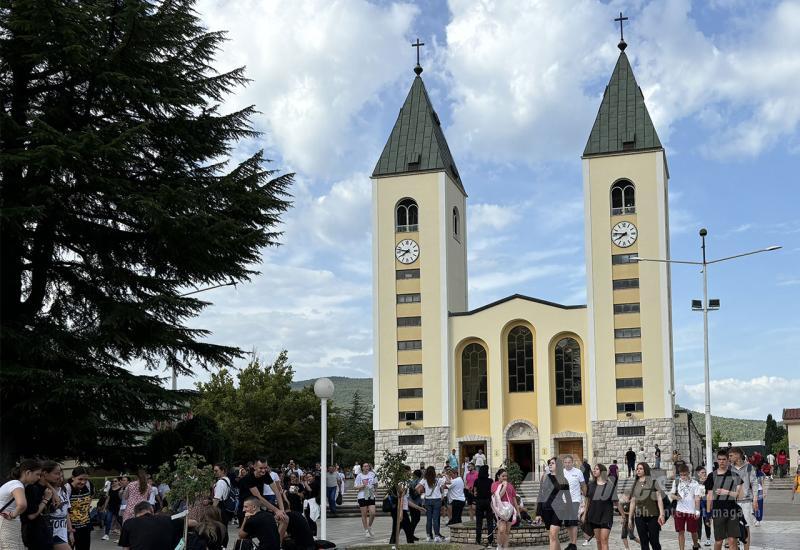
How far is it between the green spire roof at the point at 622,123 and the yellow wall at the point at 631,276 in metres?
0.71

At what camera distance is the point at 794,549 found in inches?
724

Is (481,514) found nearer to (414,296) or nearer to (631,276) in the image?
(631,276)

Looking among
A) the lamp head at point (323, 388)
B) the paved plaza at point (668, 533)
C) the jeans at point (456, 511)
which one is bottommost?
the paved plaza at point (668, 533)

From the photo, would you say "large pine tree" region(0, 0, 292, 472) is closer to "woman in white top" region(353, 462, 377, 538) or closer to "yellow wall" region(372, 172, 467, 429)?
"woman in white top" region(353, 462, 377, 538)

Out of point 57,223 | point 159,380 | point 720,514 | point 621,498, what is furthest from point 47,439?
point 720,514

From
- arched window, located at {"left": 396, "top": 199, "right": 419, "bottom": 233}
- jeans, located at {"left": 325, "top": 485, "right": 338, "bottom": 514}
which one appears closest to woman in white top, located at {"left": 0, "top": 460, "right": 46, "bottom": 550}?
jeans, located at {"left": 325, "top": 485, "right": 338, "bottom": 514}

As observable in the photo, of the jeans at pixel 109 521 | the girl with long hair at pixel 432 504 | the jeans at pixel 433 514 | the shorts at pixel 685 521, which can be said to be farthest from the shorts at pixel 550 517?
the jeans at pixel 109 521

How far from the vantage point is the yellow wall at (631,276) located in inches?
2067

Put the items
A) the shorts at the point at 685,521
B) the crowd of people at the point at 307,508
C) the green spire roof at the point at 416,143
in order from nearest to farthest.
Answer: the crowd of people at the point at 307,508, the shorts at the point at 685,521, the green spire roof at the point at 416,143

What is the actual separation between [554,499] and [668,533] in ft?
29.3

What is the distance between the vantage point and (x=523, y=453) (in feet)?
182

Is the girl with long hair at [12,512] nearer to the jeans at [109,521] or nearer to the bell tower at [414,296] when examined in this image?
the jeans at [109,521]

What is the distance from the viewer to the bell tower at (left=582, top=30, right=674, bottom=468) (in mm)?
52312

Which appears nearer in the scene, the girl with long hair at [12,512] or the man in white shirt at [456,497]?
the girl with long hair at [12,512]
